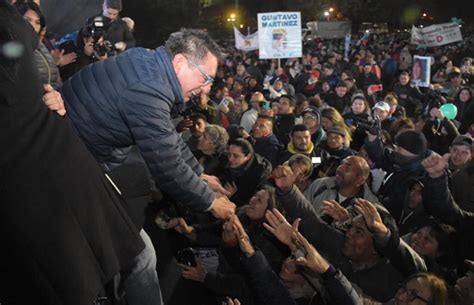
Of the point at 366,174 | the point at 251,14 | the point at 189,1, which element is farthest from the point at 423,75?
the point at 251,14

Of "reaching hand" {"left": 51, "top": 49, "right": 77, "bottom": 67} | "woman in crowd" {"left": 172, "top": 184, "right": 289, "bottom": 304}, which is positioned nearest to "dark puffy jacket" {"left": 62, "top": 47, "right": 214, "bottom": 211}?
"woman in crowd" {"left": 172, "top": 184, "right": 289, "bottom": 304}

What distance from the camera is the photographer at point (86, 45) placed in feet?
15.4

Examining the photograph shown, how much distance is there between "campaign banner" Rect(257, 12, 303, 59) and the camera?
41.2 ft

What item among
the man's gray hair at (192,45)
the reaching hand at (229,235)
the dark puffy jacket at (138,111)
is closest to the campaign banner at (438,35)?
the reaching hand at (229,235)

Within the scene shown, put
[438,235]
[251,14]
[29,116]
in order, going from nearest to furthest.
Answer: [29,116] < [438,235] < [251,14]

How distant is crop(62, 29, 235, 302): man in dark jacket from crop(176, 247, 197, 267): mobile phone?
233cm

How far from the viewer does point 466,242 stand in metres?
3.92

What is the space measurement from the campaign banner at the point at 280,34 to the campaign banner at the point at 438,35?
493 cm

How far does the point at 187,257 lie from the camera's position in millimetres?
4590

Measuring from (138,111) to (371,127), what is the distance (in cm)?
455

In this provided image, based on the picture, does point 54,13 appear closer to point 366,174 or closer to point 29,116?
point 366,174

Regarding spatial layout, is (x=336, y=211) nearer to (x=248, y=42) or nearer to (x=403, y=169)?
Answer: (x=403, y=169)

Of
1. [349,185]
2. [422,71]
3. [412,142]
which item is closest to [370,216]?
[349,185]

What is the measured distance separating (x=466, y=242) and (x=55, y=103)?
3477 mm
